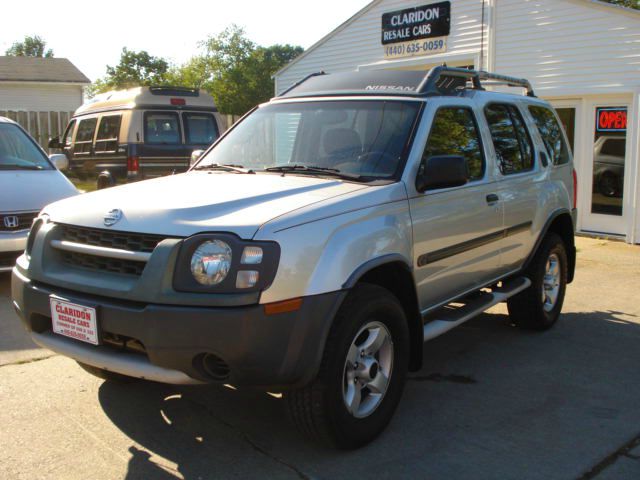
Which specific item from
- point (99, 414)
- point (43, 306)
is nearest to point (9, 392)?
point (99, 414)

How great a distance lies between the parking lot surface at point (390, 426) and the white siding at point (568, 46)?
612 centimetres

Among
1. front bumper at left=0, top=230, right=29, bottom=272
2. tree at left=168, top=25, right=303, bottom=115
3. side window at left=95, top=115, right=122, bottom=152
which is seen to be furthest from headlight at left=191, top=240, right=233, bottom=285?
tree at left=168, top=25, right=303, bottom=115

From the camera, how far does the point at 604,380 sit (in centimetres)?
464

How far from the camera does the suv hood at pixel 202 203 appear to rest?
124 inches

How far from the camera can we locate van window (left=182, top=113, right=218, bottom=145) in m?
12.0

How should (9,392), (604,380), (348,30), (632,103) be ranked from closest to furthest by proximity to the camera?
(9,392) < (604,380) < (632,103) < (348,30)

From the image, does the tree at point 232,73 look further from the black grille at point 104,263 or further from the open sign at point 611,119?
the black grille at point 104,263

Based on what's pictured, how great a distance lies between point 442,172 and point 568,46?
26.4 ft

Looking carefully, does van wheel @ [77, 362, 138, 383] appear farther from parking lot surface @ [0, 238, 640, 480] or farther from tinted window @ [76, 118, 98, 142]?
tinted window @ [76, 118, 98, 142]

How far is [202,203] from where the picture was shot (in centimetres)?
338

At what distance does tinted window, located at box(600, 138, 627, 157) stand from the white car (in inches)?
309

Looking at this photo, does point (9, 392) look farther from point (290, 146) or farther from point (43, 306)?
point (290, 146)

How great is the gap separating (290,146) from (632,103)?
758 cm

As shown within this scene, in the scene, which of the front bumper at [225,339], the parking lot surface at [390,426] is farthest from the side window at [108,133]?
the front bumper at [225,339]
